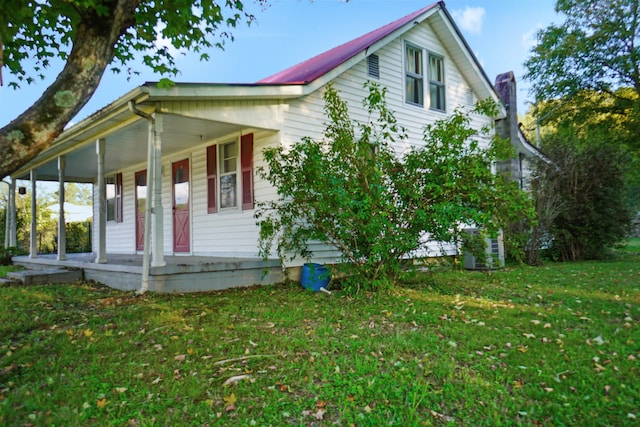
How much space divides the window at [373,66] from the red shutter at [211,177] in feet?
13.0

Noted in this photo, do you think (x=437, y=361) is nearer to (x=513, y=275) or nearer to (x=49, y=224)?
(x=513, y=275)

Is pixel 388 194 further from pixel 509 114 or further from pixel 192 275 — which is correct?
pixel 509 114

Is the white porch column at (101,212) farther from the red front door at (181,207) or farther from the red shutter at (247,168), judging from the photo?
Result: the red shutter at (247,168)

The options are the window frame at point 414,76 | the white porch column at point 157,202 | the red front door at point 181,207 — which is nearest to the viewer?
the white porch column at point 157,202

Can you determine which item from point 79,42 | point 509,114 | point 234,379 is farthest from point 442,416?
point 509,114

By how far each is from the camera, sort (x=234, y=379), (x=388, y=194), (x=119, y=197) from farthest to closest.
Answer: (x=119, y=197), (x=388, y=194), (x=234, y=379)

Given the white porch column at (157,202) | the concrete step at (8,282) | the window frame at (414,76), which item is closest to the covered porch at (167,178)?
the white porch column at (157,202)

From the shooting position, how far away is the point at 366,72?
372 inches

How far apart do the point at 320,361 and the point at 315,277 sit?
360 cm

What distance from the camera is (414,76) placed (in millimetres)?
10695

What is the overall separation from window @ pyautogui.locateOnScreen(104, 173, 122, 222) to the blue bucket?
28.0ft

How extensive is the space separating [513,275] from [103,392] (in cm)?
821

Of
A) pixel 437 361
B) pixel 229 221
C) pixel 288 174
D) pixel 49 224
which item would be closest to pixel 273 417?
pixel 437 361

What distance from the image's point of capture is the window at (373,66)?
9.52 metres
